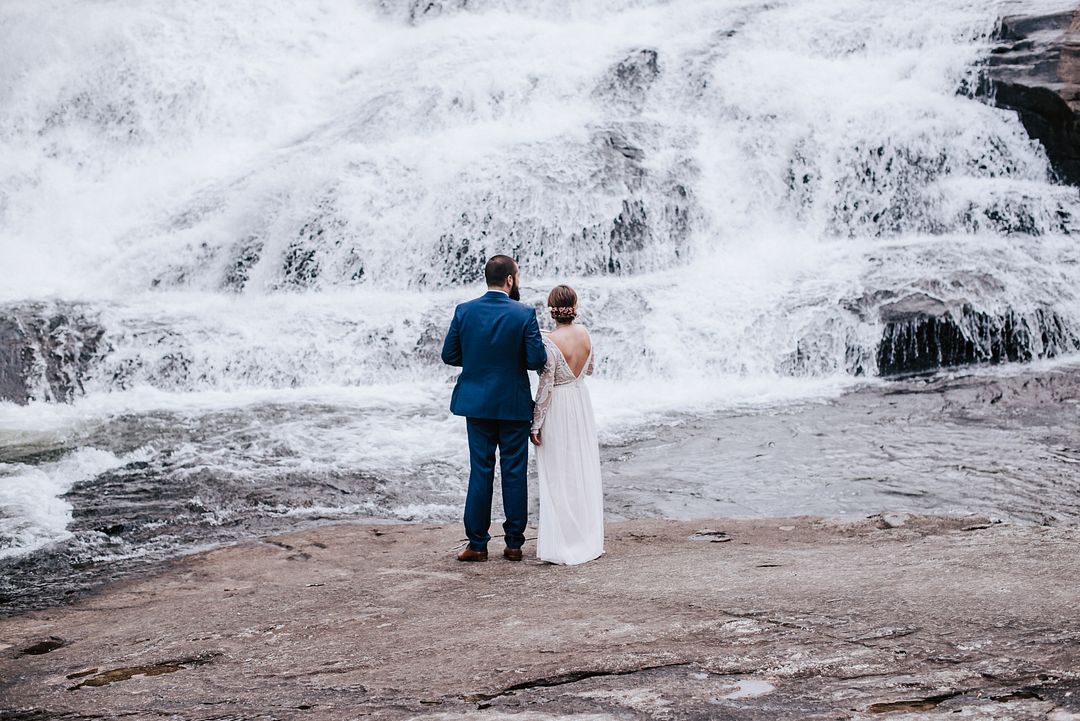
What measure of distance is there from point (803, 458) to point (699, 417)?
1.77m

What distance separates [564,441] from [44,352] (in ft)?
27.0

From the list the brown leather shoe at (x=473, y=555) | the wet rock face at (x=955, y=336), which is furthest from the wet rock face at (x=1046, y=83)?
the brown leather shoe at (x=473, y=555)

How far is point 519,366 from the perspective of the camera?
5.33 metres

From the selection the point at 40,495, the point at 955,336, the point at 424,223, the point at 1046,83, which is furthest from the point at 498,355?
the point at 1046,83

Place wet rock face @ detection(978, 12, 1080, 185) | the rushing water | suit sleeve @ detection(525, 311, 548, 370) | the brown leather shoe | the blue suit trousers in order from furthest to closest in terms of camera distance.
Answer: wet rock face @ detection(978, 12, 1080, 185) → the rushing water → the brown leather shoe → the blue suit trousers → suit sleeve @ detection(525, 311, 548, 370)

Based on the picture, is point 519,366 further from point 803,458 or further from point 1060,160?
point 1060,160

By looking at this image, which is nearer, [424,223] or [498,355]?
[498,355]

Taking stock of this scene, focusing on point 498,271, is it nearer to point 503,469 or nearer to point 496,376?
point 496,376

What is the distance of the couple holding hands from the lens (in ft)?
17.4

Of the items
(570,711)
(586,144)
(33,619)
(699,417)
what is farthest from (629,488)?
(586,144)

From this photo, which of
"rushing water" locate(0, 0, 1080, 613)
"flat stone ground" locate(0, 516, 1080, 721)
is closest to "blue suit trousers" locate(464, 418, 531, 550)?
"flat stone ground" locate(0, 516, 1080, 721)

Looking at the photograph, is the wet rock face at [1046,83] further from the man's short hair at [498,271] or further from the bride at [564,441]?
the man's short hair at [498,271]

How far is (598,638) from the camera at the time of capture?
3.85 meters

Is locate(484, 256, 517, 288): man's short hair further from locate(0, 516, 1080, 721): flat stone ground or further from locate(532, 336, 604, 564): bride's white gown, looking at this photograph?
locate(0, 516, 1080, 721): flat stone ground
